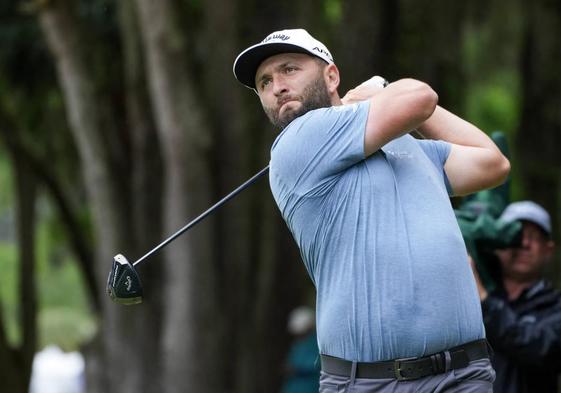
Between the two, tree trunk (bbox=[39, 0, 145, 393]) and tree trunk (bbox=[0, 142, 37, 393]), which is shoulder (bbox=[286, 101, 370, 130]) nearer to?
tree trunk (bbox=[39, 0, 145, 393])

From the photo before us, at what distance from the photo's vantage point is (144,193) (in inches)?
444

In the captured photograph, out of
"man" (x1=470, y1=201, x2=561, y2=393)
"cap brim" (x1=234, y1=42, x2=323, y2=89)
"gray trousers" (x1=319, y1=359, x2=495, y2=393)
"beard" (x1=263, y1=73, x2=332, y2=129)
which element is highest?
"cap brim" (x1=234, y1=42, x2=323, y2=89)

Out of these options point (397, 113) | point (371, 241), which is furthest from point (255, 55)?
point (371, 241)

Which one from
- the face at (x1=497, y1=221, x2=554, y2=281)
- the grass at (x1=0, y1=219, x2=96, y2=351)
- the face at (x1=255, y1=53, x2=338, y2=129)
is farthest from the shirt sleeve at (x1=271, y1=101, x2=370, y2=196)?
the grass at (x1=0, y1=219, x2=96, y2=351)

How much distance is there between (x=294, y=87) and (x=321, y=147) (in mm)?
289

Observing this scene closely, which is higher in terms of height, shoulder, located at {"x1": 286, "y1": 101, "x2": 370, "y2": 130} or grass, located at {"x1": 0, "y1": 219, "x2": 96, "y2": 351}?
grass, located at {"x1": 0, "y1": 219, "x2": 96, "y2": 351}

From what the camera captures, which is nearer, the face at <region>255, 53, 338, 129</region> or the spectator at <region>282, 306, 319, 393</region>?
the face at <region>255, 53, 338, 129</region>

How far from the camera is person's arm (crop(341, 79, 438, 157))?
165 inches

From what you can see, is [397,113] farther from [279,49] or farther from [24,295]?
[24,295]

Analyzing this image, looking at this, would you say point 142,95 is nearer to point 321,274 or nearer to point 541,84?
point 541,84

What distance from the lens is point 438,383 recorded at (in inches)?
162

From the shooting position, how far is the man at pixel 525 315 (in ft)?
19.4

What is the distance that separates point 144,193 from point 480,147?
6.87 m

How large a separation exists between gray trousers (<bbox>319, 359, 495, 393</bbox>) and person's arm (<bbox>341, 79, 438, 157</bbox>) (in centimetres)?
72
